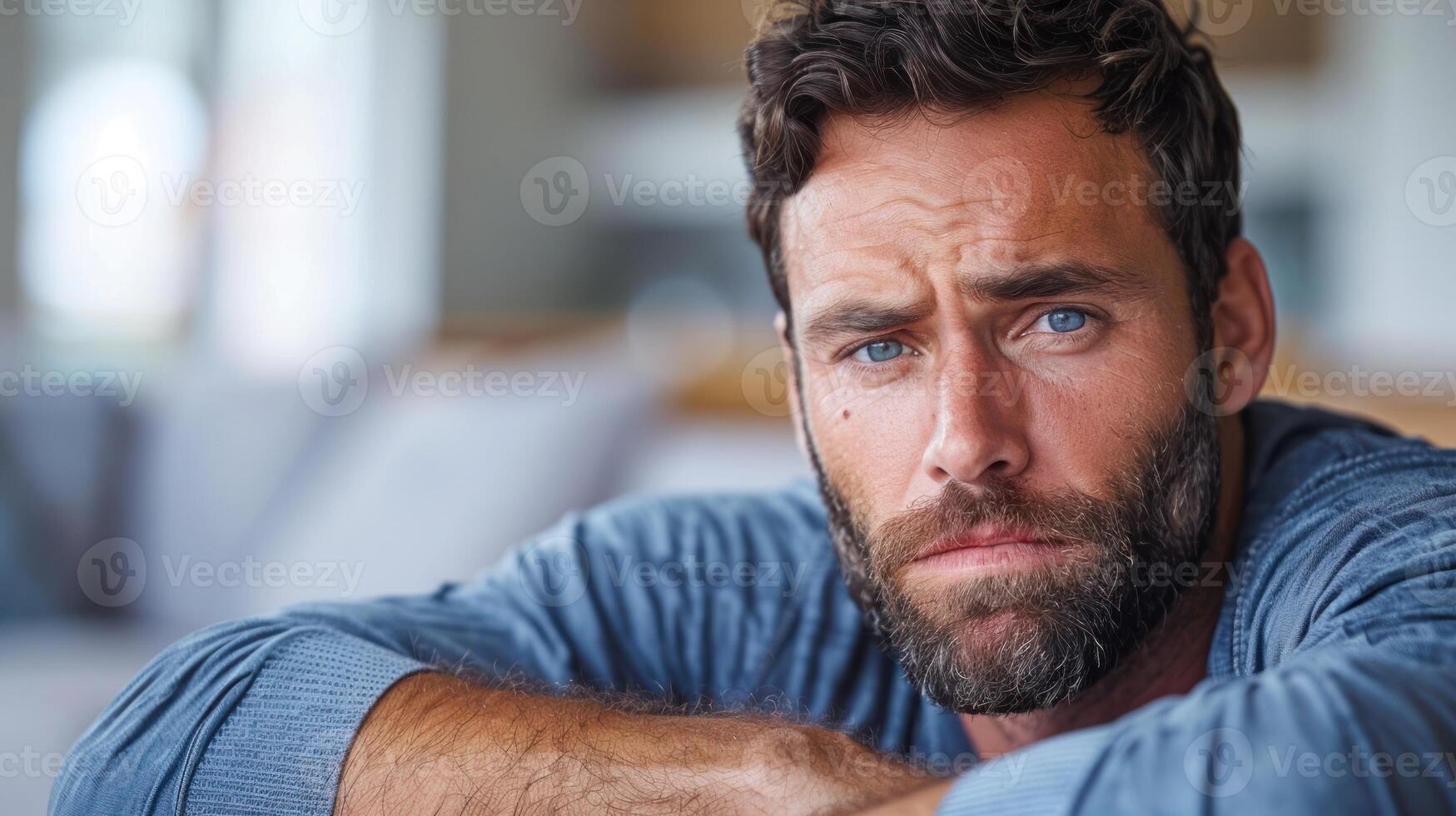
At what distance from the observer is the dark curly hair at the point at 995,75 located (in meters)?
1.05

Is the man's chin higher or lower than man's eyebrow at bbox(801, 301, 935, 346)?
lower

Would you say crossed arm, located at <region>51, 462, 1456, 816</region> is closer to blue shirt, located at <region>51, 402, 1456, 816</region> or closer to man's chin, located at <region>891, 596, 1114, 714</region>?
blue shirt, located at <region>51, 402, 1456, 816</region>

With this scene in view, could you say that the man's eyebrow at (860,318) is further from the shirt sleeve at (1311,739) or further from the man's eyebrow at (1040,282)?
the shirt sleeve at (1311,739)

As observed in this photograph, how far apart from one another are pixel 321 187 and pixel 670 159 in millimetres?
1259

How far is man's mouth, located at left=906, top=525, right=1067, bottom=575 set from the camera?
979 millimetres

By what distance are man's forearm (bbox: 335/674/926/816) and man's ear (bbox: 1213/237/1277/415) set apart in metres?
0.57

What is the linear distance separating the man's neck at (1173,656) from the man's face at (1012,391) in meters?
0.06

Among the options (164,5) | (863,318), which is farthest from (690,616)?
(164,5)

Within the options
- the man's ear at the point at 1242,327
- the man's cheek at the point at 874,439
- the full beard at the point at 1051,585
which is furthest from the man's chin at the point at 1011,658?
the man's ear at the point at 1242,327

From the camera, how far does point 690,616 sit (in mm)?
1332

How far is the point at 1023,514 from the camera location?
98 centimetres

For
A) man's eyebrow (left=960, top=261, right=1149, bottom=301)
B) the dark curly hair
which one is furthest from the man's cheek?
the dark curly hair

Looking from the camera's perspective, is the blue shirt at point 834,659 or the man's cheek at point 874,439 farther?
the man's cheek at point 874,439

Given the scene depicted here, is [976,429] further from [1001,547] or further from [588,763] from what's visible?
[588,763]
